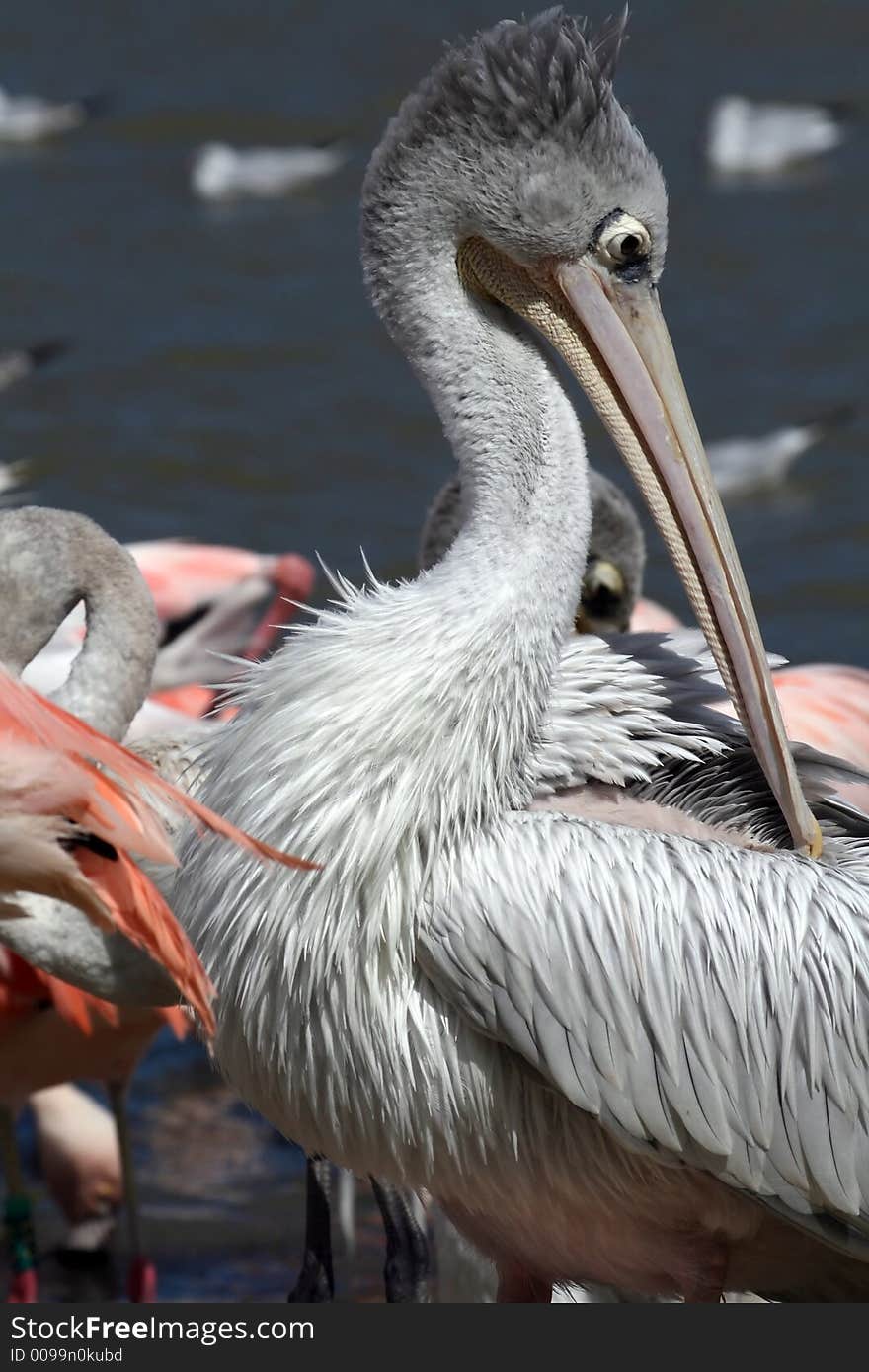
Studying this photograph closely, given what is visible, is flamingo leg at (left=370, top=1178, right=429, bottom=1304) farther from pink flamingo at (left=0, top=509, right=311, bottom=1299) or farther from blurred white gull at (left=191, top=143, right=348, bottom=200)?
blurred white gull at (left=191, top=143, right=348, bottom=200)

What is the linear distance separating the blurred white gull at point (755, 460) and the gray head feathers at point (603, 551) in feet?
17.7

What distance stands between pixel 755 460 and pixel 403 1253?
6.97 meters

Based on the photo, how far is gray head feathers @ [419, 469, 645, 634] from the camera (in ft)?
17.2

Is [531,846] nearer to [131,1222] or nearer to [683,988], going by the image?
[683,988]

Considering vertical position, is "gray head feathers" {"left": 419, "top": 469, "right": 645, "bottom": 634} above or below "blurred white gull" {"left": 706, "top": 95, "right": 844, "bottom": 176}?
below

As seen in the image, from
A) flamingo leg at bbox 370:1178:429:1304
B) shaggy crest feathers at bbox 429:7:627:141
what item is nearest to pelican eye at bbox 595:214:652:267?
shaggy crest feathers at bbox 429:7:627:141

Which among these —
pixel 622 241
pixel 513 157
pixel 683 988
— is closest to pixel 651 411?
pixel 622 241

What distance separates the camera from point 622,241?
3.48m

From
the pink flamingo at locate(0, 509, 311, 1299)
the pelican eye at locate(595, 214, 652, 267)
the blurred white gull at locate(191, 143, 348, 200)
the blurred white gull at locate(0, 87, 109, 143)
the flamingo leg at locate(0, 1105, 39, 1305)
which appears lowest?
the flamingo leg at locate(0, 1105, 39, 1305)

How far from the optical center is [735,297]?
1247 centimetres

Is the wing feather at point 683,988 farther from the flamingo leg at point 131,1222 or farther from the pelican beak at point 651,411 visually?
the flamingo leg at point 131,1222

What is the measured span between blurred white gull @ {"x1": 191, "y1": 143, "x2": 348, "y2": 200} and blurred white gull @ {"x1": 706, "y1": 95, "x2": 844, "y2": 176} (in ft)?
7.90

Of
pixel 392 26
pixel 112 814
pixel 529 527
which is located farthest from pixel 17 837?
pixel 392 26

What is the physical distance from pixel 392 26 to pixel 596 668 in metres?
12.0
